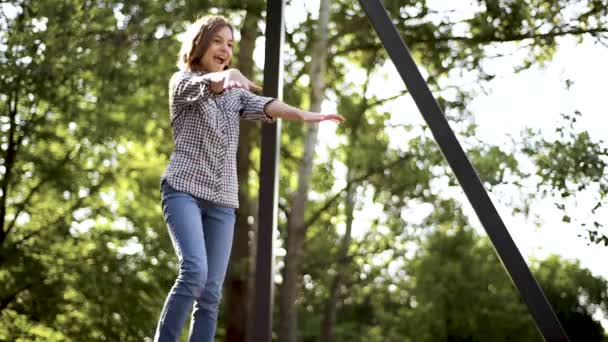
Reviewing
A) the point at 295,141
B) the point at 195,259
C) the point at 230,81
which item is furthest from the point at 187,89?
the point at 295,141

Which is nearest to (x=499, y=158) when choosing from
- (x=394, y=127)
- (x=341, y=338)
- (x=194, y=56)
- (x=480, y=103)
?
(x=480, y=103)

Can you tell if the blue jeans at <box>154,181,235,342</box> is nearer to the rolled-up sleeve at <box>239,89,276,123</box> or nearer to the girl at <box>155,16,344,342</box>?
the girl at <box>155,16,344,342</box>

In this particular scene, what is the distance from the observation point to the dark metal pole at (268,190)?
2100 millimetres

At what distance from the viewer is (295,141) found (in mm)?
7812

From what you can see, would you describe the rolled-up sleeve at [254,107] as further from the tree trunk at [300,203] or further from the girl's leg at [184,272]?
the tree trunk at [300,203]

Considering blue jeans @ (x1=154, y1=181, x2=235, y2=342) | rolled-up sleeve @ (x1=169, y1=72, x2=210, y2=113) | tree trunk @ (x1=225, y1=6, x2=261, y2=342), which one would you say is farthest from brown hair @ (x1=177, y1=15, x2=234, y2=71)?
tree trunk @ (x1=225, y1=6, x2=261, y2=342)

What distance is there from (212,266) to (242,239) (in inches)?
197

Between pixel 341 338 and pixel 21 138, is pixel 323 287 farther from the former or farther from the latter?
pixel 21 138

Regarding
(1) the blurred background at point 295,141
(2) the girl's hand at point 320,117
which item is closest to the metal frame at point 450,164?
(2) the girl's hand at point 320,117

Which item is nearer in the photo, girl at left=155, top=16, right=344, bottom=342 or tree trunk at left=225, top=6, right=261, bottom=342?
girl at left=155, top=16, right=344, bottom=342

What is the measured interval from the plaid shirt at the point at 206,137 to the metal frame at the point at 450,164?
0.38ft

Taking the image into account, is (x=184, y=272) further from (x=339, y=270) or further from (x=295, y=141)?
(x=339, y=270)

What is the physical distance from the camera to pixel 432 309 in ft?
29.2

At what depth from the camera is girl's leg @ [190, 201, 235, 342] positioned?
7.38 feet
